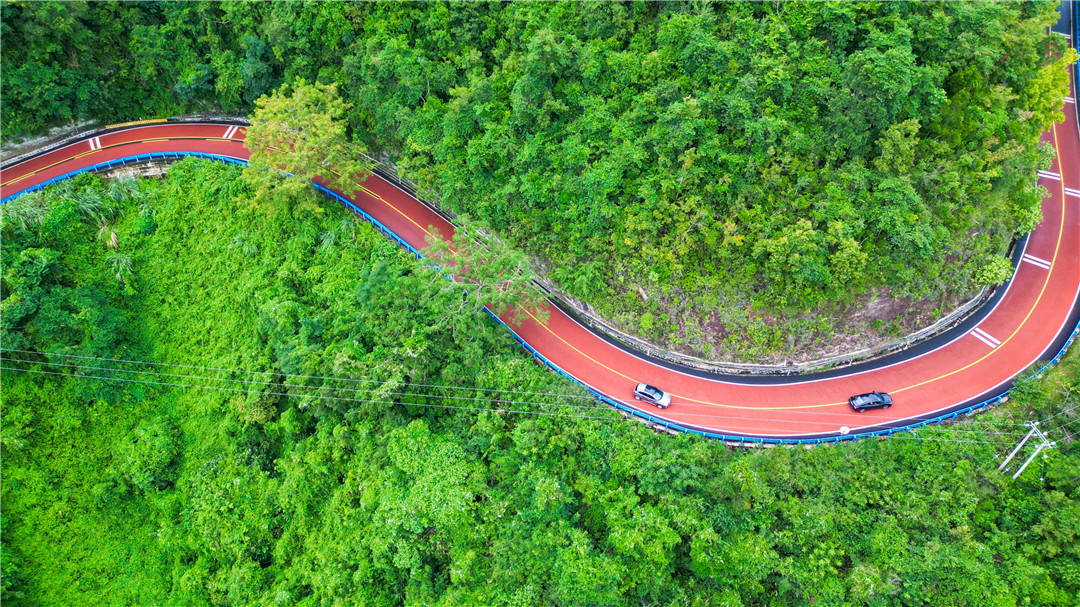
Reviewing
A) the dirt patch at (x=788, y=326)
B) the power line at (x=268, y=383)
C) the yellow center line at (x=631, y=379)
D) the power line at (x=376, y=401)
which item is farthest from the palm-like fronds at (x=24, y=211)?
the dirt patch at (x=788, y=326)

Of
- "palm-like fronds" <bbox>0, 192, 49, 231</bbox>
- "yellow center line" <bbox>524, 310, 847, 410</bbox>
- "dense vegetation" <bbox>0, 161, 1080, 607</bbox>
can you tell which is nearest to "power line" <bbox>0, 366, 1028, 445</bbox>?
"dense vegetation" <bbox>0, 161, 1080, 607</bbox>

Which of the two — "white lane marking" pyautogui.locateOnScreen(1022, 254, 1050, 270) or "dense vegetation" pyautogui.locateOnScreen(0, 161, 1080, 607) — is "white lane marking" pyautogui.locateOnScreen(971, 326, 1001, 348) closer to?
"dense vegetation" pyautogui.locateOnScreen(0, 161, 1080, 607)

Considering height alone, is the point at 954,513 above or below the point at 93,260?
below

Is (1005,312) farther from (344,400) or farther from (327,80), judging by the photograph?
(327,80)

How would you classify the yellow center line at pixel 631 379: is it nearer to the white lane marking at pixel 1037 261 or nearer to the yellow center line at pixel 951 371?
the yellow center line at pixel 951 371

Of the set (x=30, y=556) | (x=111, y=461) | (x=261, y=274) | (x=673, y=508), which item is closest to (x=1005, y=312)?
(x=673, y=508)

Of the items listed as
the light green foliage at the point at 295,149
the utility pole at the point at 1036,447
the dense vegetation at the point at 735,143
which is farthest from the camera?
the light green foliage at the point at 295,149
